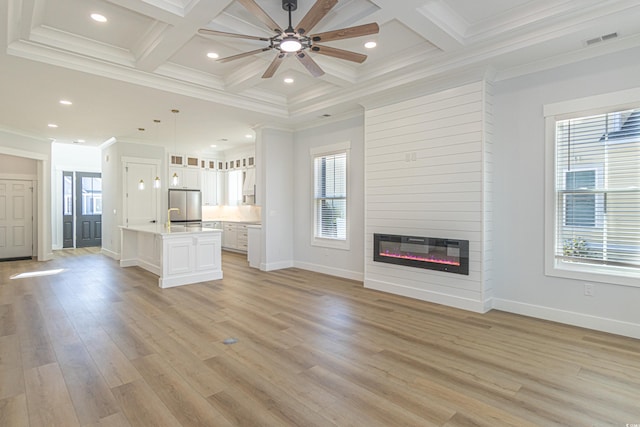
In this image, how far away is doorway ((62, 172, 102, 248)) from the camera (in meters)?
10.5

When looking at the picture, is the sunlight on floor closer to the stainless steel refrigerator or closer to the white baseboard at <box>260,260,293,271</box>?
the stainless steel refrigerator

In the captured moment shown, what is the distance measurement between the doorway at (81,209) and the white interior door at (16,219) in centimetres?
186

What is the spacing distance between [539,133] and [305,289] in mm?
3885

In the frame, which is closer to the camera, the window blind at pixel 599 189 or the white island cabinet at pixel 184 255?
the window blind at pixel 599 189

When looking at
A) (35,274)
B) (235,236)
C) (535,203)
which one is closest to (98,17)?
(535,203)

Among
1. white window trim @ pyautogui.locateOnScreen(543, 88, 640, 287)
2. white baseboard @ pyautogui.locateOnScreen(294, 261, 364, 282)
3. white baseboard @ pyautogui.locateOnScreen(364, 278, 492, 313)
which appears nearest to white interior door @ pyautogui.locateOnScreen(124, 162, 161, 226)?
white baseboard @ pyautogui.locateOnScreen(294, 261, 364, 282)

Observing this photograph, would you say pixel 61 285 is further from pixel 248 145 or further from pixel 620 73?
pixel 620 73

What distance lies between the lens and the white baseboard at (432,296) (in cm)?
426

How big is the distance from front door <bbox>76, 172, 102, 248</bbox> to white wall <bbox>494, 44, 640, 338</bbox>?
38.6ft

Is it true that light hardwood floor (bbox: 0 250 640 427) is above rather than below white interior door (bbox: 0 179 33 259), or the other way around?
below

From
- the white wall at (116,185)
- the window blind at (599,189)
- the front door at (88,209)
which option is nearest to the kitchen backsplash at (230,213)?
the white wall at (116,185)

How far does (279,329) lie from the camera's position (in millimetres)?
3688

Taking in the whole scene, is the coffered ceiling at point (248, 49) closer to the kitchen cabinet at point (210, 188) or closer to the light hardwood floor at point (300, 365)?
the light hardwood floor at point (300, 365)

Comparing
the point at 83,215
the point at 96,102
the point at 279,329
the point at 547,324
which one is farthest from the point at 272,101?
the point at 83,215
